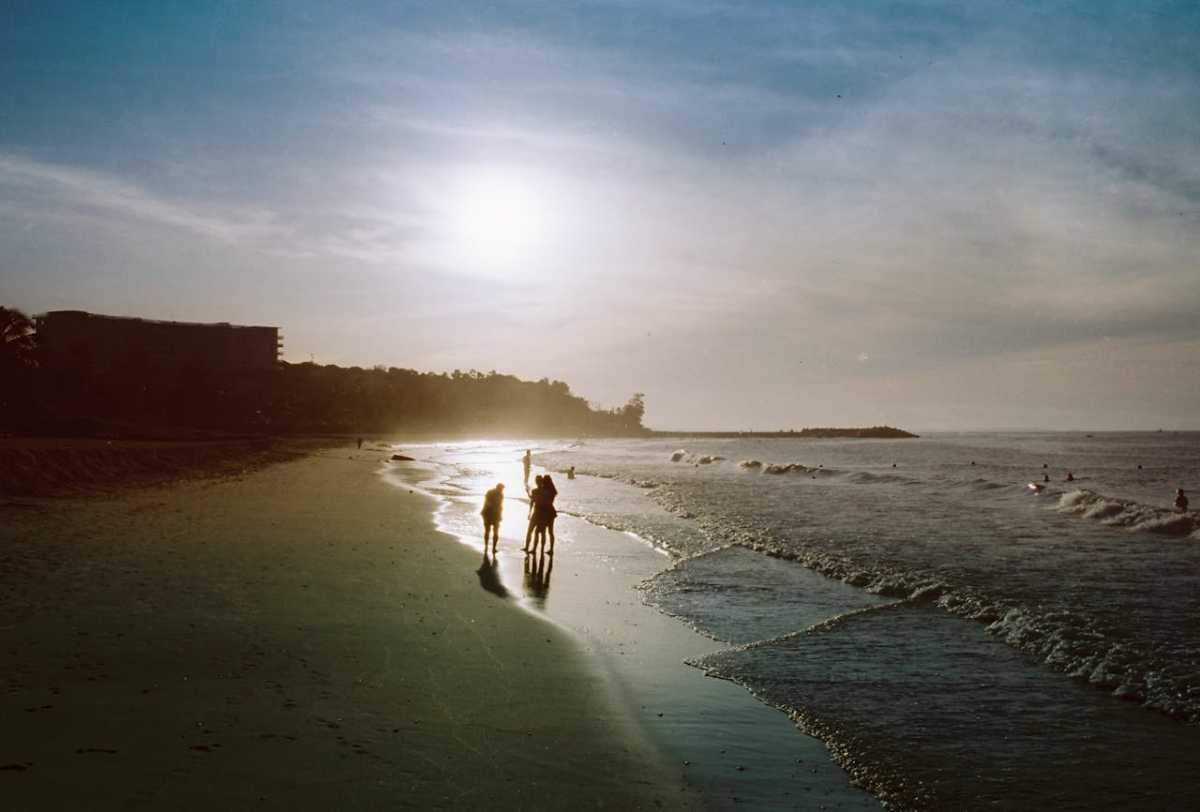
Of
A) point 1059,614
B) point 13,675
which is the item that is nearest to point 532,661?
point 13,675

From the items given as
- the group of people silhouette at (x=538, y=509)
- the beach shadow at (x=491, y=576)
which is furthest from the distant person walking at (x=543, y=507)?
the beach shadow at (x=491, y=576)

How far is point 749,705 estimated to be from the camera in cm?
959

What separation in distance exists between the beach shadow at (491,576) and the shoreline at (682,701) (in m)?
0.16

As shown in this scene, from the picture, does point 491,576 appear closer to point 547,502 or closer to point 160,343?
point 547,502

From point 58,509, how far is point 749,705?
63.3 ft

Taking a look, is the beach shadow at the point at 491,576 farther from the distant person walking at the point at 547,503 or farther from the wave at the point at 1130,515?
the wave at the point at 1130,515

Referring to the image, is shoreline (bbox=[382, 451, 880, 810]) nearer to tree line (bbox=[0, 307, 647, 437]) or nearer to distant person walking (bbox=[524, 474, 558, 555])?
distant person walking (bbox=[524, 474, 558, 555])

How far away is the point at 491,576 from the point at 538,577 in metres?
1.10

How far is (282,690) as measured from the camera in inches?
325

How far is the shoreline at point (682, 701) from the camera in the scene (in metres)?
7.21

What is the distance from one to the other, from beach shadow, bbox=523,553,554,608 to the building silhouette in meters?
87.4

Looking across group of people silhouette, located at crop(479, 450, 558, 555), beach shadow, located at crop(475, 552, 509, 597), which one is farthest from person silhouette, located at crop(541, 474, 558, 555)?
beach shadow, located at crop(475, 552, 509, 597)

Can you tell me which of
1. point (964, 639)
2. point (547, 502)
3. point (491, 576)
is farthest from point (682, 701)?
point (547, 502)

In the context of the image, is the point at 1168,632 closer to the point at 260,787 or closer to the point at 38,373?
the point at 260,787
